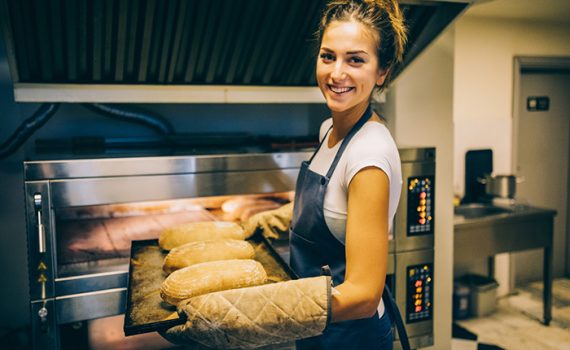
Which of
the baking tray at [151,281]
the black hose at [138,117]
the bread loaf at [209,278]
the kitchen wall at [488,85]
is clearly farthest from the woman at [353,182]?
the kitchen wall at [488,85]

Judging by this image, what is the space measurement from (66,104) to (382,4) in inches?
76.7

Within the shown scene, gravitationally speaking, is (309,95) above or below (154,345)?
above

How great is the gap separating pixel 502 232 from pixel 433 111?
4.83ft

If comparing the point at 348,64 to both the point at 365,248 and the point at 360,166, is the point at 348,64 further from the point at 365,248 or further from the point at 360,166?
the point at 365,248

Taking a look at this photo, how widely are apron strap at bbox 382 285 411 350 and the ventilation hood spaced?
1.32 m

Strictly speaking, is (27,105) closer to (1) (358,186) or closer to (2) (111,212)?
(2) (111,212)

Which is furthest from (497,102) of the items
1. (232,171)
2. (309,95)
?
(232,171)

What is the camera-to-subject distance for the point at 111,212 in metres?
2.46

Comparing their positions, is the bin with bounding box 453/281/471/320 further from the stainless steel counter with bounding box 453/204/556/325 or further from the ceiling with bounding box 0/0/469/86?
the ceiling with bounding box 0/0/469/86

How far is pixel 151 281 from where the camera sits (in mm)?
1483

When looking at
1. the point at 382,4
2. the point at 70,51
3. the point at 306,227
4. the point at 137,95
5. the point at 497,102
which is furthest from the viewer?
the point at 497,102

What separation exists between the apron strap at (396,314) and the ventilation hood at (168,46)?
4.33 ft

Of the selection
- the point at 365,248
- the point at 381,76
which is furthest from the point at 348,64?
the point at 365,248

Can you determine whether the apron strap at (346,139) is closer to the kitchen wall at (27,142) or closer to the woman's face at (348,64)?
the woman's face at (348,64)
